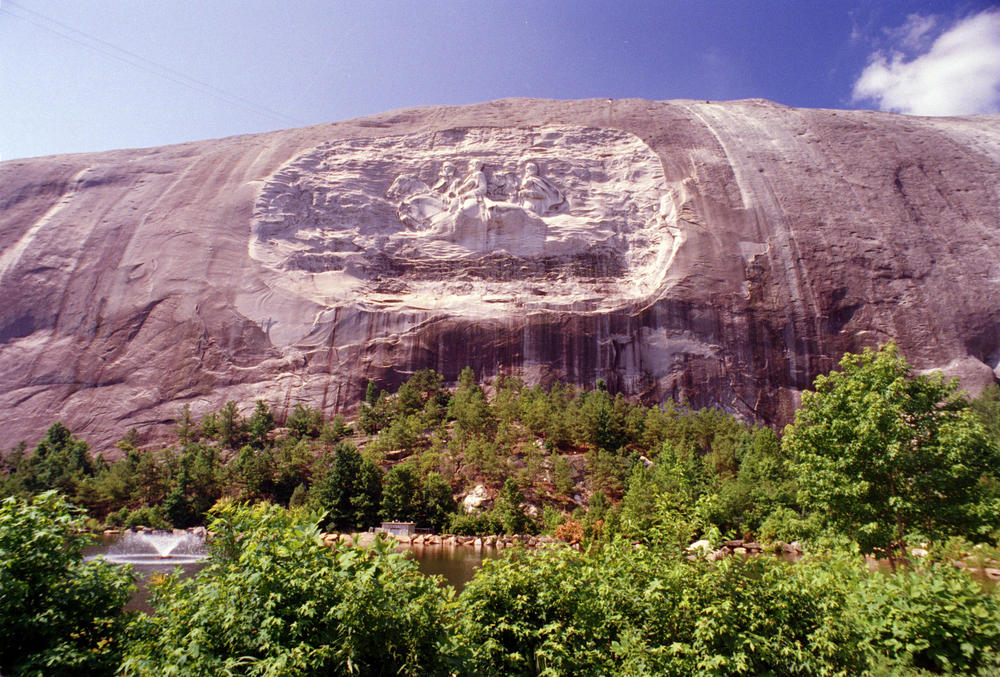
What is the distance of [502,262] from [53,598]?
27988mm

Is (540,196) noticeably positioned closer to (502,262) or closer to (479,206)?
(479,206)

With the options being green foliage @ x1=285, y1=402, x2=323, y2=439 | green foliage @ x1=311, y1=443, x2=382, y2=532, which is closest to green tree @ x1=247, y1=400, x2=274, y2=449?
green foliage @ x1=285, y1=402, x2=323, y2=439

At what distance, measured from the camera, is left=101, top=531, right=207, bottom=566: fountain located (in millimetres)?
14352

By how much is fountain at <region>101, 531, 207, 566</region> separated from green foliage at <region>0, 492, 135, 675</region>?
11.7m

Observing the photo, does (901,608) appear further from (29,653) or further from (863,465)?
(29,653)

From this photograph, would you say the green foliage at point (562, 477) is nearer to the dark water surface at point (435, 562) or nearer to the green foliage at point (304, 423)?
the dark water surface at point (435, 562)

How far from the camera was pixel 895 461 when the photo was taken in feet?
21.2

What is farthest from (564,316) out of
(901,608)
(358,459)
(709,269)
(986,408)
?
(901,608)

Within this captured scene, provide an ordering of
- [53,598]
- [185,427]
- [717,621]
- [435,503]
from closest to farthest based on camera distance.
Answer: [53,598] < [717,621] < [435,503] < [185,427]

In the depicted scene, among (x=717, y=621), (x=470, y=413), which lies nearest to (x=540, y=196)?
(x=470, y=413)

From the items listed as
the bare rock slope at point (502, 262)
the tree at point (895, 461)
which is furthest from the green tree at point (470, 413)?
the tree at point (895, 461)

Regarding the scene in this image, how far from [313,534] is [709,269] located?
91.8 ft

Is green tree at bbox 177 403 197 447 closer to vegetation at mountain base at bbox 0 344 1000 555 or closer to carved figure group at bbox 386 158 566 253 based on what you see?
vegetation at mountain base at bbox 0 344 1000 555

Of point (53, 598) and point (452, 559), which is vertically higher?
point (53, 598)
